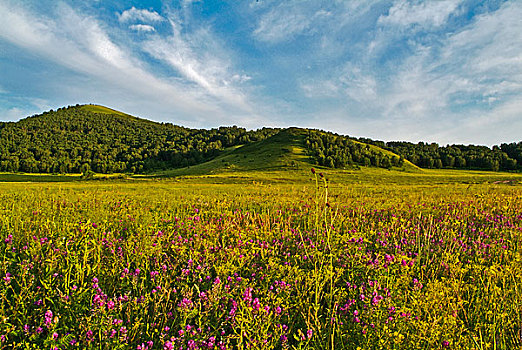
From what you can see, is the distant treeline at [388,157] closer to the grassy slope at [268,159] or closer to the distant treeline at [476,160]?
the distant treeline at [476,160]

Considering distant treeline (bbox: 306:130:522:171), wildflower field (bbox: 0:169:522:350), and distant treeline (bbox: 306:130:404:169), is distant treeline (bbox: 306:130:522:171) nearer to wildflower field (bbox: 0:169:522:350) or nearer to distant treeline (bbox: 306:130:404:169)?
distant treeline (bbox: 306:130:404:169)

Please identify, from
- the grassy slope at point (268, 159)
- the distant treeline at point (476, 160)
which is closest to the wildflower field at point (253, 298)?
the grassy slope at point (268, 159)

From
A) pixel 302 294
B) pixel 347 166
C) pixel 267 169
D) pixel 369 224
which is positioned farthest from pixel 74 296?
pixel 347 166

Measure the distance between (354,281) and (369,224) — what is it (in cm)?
374

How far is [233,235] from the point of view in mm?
5547

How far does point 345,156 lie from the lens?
331ft

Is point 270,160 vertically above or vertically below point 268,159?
below

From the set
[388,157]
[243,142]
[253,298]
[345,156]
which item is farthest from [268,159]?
[253,298]

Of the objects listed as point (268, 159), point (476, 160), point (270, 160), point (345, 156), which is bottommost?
point (270, 160)

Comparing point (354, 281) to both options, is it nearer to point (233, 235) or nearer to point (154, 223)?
point (233, 235)

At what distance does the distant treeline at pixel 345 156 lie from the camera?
96812mm

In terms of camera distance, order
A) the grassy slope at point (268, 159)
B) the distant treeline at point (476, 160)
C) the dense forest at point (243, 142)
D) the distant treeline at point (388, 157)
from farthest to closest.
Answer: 1. the distant treeline at point (476, 160)
2. the dense forest at point (243, 142)
3. the distant treeline at point (388, 157)
4. the grassy slope at point (268, 159)

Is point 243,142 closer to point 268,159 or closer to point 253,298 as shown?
point 268,159

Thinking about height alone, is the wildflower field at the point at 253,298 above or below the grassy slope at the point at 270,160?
below
